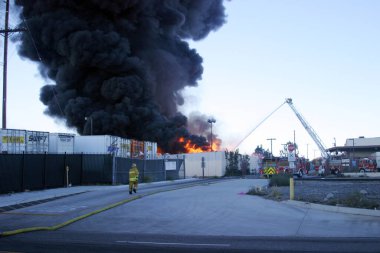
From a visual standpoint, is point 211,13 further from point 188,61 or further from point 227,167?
point 227,167

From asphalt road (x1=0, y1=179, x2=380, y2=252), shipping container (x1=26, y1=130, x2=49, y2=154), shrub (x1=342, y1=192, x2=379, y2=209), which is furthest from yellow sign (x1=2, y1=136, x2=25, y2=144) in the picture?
shrub (x1=342, y1=192, x2=379, y2=209)

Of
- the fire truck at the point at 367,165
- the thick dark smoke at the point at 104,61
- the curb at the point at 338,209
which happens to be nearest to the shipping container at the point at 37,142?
the thick dark smoke at the point at 104,61

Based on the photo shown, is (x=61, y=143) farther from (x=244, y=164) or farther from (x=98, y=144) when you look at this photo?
(x=244, y=164)

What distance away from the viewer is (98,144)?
31141mm

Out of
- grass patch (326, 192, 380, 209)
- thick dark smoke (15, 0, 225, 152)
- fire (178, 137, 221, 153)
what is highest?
thick dark smoke (15, 0, 225, 152)

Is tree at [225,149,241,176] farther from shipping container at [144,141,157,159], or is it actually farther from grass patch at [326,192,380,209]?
grass patch at [326,192,380,209]

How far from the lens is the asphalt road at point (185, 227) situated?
8898mm

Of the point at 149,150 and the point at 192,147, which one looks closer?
the point at 149,150

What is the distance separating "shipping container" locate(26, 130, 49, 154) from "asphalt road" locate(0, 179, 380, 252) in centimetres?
1220

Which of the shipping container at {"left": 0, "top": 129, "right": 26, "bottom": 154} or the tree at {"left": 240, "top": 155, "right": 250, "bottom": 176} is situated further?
the tree at {"left": 240, "top": 155, "right": 250, "bottom": 176}

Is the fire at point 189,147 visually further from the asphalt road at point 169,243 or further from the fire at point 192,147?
the asphalt road at point 169,243

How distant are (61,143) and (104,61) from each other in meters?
19.4

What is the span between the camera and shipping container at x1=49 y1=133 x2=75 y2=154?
3075 cm

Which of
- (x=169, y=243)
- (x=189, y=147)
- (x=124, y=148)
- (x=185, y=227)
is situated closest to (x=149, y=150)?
(x=124, y=148)
